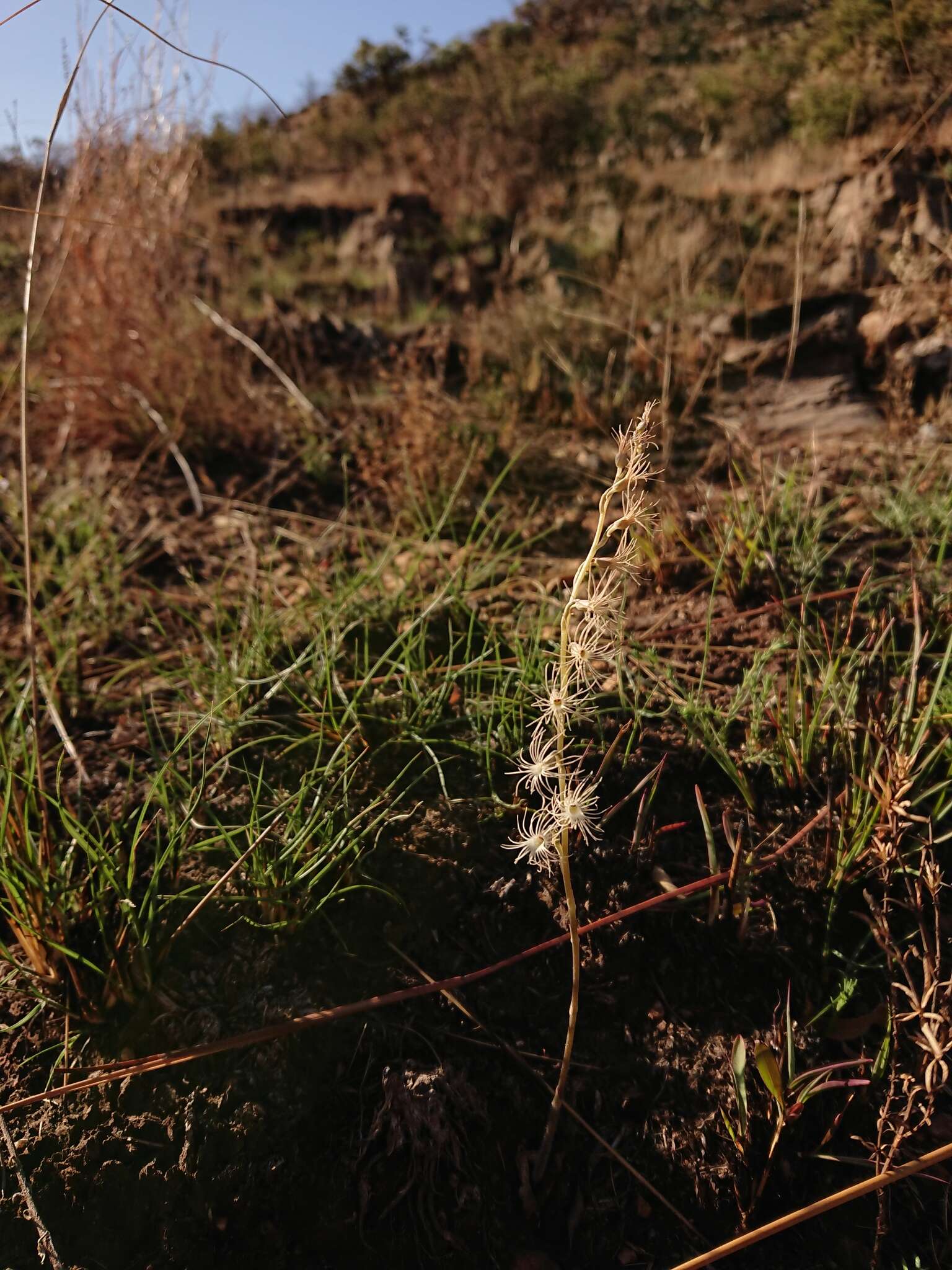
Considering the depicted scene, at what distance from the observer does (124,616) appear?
2.89 meters

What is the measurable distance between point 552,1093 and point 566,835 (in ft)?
2.37

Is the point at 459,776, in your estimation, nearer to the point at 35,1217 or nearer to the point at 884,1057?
the point at 884,1057

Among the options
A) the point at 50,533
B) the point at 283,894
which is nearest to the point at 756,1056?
the point at 283,894

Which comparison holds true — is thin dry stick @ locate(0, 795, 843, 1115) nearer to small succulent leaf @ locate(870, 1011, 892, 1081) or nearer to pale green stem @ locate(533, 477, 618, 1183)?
pale green stem @ locate(533, 477, 618, 1183)

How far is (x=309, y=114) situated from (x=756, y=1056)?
57.7 feet

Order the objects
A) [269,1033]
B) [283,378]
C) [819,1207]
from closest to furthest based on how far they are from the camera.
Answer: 1. [819,1207]
2. [269,1033]
3. [283,378]

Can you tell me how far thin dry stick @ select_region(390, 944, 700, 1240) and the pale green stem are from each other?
0.13 feet

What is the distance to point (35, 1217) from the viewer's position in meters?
1.45

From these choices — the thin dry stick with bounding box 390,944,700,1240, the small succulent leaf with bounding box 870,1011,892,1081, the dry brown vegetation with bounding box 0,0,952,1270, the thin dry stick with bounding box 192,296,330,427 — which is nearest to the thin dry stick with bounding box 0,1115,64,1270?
the dry brown vegetation with bounding box 0,0,952,1270

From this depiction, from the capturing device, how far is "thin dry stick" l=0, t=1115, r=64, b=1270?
1422mm

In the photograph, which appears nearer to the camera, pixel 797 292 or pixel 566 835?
pixel 566 835

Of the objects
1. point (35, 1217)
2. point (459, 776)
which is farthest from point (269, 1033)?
point (459, 776)

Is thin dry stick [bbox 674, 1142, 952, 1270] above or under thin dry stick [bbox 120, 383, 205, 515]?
Result: under

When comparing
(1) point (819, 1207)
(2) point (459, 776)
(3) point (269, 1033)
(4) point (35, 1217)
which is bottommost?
(4) point (35, 1217)
